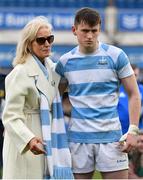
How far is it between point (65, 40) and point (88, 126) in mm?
20634

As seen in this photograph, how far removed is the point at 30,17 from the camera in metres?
25.4

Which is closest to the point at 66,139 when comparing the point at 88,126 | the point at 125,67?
the point at 88,126

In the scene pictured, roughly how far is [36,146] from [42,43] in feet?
2.31

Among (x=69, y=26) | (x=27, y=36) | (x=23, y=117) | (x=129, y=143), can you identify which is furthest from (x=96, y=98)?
(x=69, y=26)

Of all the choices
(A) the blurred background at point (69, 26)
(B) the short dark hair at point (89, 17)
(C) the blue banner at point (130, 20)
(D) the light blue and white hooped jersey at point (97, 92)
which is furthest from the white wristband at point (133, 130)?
(C) the blue banner at point (130, 20)

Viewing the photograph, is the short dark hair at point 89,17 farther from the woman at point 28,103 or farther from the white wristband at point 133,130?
the white wristband at point 133,130

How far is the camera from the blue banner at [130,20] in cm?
2531

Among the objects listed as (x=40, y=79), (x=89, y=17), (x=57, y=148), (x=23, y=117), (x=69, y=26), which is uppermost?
(x=89, y=17)

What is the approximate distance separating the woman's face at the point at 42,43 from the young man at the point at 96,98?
186 millimetres

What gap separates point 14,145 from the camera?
5.09m

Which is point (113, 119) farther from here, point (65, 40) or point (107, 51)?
point (65, 40)

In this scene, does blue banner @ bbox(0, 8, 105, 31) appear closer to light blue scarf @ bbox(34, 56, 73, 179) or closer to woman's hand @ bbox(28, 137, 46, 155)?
light blue scarf @ bbox(34, 56, 73, 179)

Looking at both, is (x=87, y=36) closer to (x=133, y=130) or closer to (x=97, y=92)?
(x=97, y=92)

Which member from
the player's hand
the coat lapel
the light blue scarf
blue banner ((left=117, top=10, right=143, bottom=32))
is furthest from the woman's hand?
blue banner ((left=117, top=10, right=143, bottom=32))
